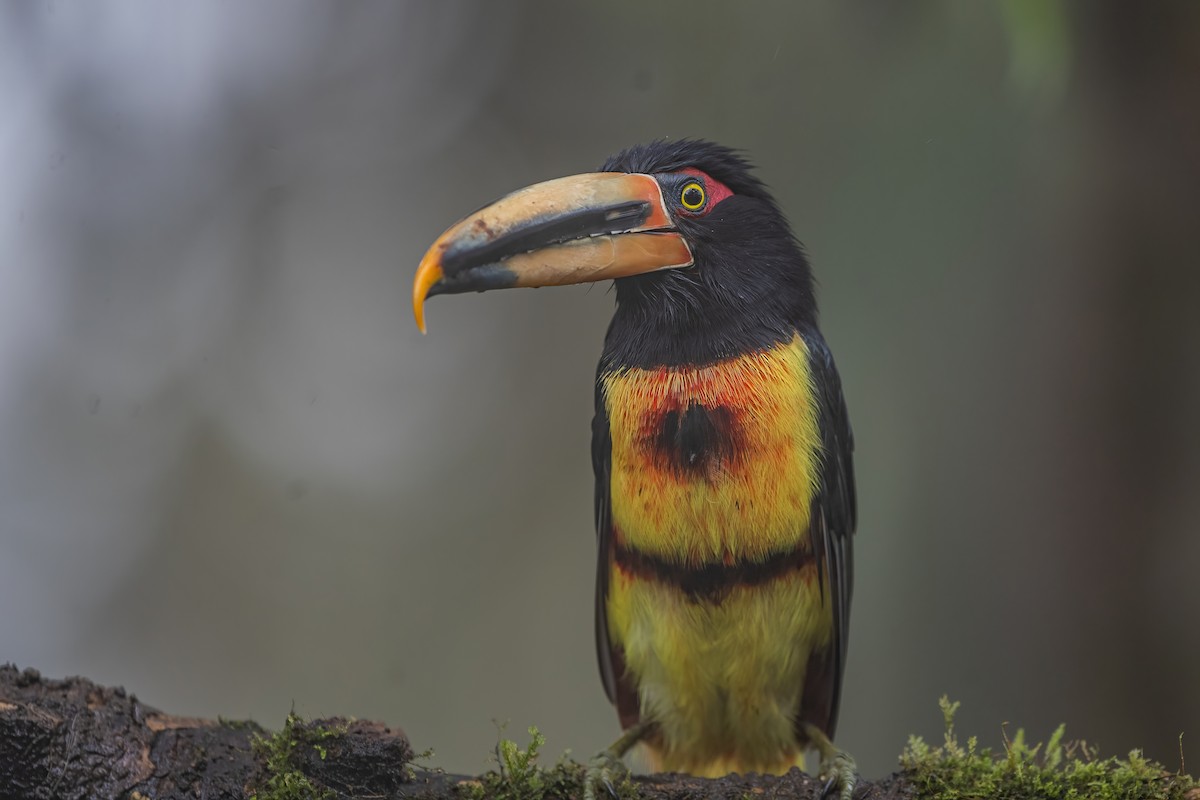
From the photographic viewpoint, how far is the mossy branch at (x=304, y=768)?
2332mm

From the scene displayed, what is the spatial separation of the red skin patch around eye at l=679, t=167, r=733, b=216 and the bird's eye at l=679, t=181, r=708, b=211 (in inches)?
0.8

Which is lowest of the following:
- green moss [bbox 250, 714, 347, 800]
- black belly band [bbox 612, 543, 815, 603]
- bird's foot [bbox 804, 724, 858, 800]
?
bird's foot [bbox 804, 724, 858, 800]

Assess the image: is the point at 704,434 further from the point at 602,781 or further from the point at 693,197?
the point at 602,781

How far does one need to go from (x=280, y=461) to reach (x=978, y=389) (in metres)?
3.98

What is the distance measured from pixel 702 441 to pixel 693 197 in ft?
2.54

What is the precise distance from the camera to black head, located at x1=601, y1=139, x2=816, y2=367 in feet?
10.1

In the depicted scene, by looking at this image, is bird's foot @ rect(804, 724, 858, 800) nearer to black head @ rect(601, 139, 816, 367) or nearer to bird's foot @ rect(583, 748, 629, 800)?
bird's foot @ rect(583, 748, 629, 800)

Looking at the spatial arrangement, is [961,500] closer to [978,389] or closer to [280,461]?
[978,389]

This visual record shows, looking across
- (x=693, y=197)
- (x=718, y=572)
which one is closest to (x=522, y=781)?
(x=718, y=572)

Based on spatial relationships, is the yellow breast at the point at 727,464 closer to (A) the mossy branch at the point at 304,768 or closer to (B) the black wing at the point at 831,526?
(B) the black wing at the point at 831,526

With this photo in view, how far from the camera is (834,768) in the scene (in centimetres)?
298

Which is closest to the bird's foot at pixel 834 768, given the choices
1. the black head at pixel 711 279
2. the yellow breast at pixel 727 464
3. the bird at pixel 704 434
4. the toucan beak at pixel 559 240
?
the bird at pixel 704 434

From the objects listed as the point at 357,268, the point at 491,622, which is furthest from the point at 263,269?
the point at 491,622

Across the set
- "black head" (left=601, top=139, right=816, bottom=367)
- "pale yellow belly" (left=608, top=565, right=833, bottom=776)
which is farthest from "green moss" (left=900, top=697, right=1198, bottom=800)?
"black head" (left=601, top=139, right=816, bottom=367)
